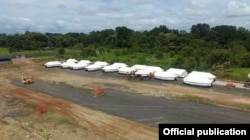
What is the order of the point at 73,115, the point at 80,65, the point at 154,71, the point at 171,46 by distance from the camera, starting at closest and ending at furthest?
the point at 73,115
the point at 154,71
the point at 80,65
the point at 171,46

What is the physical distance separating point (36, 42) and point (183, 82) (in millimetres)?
82405

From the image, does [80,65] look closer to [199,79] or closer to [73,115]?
[199,79]

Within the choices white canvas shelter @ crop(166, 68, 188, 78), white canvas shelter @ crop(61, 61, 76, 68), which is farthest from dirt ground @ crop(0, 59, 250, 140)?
white canvas shelter @ crop(61, 61, 76, 68)

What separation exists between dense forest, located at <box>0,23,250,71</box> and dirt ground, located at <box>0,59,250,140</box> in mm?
11590

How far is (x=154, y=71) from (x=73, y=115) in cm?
2127

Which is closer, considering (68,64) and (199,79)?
(199,79)

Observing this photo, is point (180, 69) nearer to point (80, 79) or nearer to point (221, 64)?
point (221, 64)

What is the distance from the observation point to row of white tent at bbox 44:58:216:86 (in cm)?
4202

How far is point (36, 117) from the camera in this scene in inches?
1188

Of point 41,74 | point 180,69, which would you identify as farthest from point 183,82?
point 41,74

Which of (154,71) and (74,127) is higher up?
(154,71)

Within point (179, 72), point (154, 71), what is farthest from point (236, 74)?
point (154, 71)

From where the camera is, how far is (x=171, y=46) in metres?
74.8

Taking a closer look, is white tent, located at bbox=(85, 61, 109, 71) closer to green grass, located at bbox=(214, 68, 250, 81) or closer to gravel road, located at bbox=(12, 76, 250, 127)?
gravel road, located at bbox=(12, 76, 250, 127)
